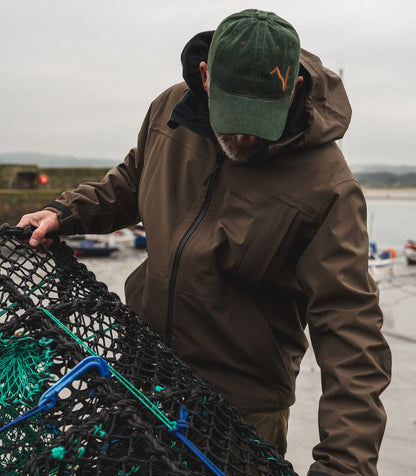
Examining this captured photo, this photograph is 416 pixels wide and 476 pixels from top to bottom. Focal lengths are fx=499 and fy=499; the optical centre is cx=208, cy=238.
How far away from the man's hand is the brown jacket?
0.04 meters

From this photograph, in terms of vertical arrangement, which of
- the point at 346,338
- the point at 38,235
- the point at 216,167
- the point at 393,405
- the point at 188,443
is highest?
the point at 216,167

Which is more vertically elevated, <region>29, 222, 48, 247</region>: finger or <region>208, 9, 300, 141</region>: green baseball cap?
<region>208, 9, 300, 141</region>: green baseball cap

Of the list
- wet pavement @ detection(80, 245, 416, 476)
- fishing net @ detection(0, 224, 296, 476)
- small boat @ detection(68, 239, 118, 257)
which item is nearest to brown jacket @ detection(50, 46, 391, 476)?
fishing net @ detection(0, 224, 296, 476)

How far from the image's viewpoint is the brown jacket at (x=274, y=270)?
1.14 m

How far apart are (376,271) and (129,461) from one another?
12373 mm

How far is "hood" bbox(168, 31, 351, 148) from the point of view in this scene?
4.17 ft

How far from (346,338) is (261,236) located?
326mm

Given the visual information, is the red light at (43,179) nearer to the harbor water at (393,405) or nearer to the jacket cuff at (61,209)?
the harbor water at (393,405)

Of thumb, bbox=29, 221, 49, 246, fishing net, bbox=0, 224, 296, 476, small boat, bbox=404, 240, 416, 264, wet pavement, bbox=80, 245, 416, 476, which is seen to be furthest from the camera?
small boat, bbox=404, 240, 416, 264

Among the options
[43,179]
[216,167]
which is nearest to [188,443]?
[216,167]

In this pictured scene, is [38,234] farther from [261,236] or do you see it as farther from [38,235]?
[261,236]

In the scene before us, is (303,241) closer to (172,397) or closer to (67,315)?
(172,397)

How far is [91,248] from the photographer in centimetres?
1322

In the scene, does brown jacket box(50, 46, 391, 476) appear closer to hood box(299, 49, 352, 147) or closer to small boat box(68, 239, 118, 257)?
hood box(299, 49, 352, 147)
